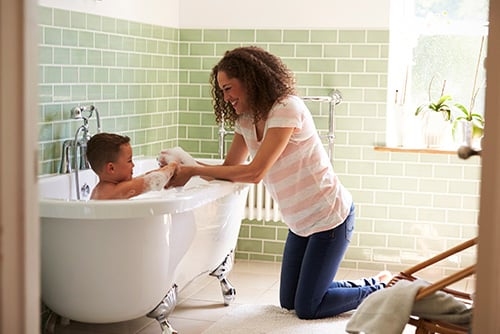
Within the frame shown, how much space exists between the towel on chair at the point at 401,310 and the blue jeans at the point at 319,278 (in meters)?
1.28

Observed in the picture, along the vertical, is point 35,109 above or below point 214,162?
above

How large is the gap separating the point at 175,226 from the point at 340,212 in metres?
0.93

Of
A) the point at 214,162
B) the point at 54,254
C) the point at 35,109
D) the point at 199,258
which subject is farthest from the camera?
the point at 214,162

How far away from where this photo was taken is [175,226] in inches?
151

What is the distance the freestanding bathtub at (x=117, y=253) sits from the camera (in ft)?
11.4

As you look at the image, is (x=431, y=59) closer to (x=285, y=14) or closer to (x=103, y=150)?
(x=285, y=14)

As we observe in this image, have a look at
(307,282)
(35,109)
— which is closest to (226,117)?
(307,282)

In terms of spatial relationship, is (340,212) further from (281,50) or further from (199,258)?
(281,50)

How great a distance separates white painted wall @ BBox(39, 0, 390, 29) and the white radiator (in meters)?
1.10

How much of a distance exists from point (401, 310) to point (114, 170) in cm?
159

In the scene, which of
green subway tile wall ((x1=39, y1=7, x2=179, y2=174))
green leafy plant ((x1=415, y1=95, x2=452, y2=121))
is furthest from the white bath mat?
green leafy plant ((x1=415, y1=95, x2=452, y2=121))

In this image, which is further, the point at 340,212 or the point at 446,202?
the point at 446,202

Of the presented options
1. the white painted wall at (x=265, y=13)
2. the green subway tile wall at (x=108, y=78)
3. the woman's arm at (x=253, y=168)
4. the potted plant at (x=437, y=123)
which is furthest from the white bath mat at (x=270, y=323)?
the white painted wall at (x=265, y=13)

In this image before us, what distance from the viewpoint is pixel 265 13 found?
5.74m
